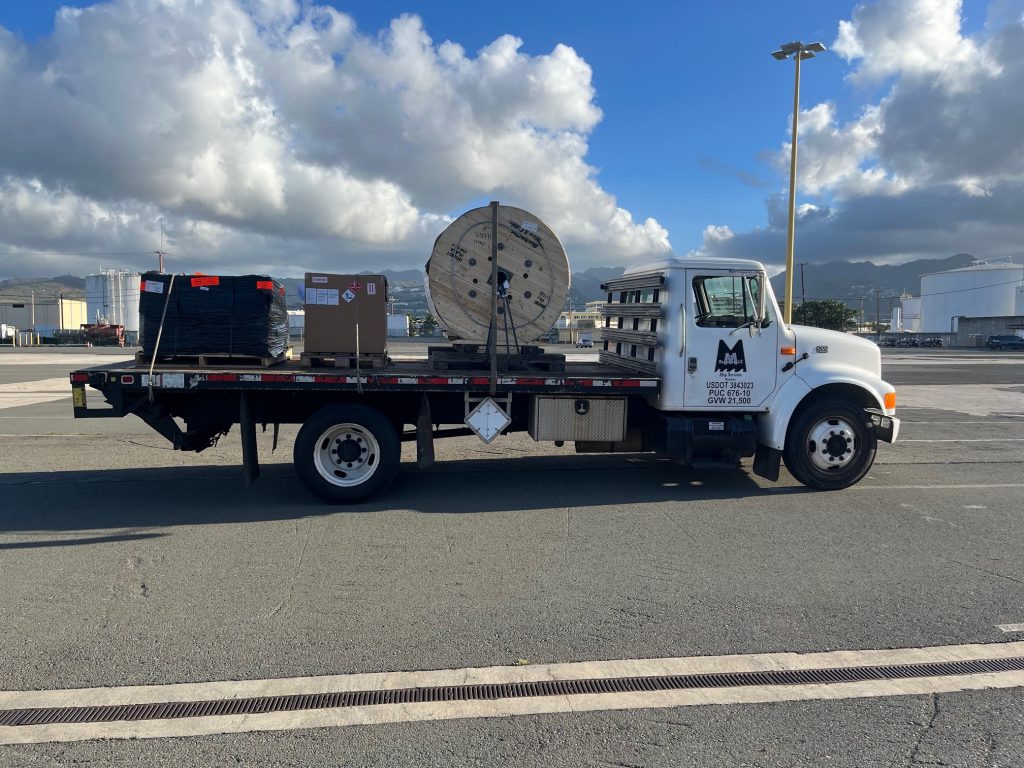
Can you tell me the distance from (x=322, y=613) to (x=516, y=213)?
15.8ft

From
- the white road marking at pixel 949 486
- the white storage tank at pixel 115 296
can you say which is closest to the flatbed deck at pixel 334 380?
the white road marking at pixel 949 486

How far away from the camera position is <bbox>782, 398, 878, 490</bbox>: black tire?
7.70m

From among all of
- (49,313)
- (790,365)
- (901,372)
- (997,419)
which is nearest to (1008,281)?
(901,372)

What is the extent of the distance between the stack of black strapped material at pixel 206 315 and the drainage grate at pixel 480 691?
4.46 m

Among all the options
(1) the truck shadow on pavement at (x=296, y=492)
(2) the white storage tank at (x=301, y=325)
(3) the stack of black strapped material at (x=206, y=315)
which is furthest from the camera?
(2) the white storage tank at (x=301, y=325)

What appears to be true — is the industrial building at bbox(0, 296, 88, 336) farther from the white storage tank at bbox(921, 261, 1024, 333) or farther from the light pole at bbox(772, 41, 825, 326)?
the white storage tank at bbox(921, 261, 1024, 333)

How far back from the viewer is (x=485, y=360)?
8094 millimetres

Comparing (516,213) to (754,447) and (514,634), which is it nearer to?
(754,447)

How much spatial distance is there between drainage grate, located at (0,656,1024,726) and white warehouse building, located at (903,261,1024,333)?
112m

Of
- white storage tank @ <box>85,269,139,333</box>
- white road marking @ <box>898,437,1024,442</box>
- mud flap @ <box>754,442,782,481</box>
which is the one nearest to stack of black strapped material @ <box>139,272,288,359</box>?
mud flap @ <box>754,442,782,481</box>

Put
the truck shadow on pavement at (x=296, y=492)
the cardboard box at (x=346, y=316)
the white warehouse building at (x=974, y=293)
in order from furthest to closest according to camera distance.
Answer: the white warehouse building at (x=974, y=293) → the cardboard box at (x=346, y=316) → the truck shadow on pavement at (x=296, y=492)

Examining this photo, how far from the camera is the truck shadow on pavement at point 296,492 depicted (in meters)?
6.74

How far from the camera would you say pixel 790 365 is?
7695 mm

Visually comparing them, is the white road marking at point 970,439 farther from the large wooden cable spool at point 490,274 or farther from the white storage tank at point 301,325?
the white storage tank at point 301,325
